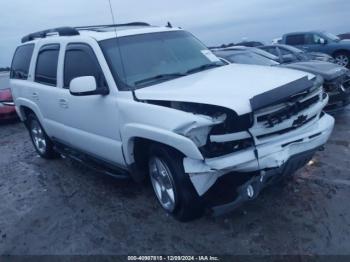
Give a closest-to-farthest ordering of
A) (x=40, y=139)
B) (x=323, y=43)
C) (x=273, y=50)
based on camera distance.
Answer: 1. (x=40, y=139)
2. (x=273, y=50)
3. (x=323, y=43)

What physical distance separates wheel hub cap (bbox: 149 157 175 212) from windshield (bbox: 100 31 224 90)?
836 mm

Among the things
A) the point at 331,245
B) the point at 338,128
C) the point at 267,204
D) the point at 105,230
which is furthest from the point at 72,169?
the point at 338,128

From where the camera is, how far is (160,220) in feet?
12.7

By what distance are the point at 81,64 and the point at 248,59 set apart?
4.75 metres

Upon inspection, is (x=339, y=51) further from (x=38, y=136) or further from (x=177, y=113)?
(x=177, y=113)

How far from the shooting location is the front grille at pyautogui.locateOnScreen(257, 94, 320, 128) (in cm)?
314

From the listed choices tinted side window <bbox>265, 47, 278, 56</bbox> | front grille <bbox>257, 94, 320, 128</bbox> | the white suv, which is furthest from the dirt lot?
tinted side window <bbox>265, 47, 278, 56</bbox>

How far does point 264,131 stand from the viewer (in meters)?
3.15

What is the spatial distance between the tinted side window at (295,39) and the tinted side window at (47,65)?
42.1 ft

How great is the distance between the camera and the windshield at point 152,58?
3.91 m

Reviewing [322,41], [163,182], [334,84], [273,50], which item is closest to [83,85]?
[163,182]

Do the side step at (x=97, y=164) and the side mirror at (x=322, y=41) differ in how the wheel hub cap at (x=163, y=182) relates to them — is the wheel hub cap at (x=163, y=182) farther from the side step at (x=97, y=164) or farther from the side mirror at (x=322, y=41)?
the side mirror at (x=322, y=41)

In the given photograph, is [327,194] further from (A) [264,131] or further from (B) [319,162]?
(A) [264,131]

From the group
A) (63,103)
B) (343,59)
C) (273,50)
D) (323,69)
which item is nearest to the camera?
(63,103)
